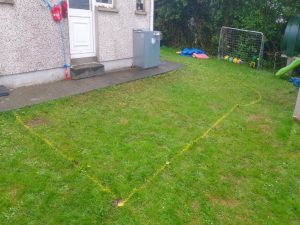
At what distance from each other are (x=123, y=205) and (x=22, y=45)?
430 centimetres

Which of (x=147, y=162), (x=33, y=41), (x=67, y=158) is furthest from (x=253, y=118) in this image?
(x=33, y=41)

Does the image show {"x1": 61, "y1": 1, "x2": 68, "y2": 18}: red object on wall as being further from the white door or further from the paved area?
the paved area

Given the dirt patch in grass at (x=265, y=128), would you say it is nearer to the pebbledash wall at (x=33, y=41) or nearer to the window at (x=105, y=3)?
the pebbledash wall at (x=33, y=41)

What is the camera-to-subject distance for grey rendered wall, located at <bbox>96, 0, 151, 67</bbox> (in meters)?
7.30

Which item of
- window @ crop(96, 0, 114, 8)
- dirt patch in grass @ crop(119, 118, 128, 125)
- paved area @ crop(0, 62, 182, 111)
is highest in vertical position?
window @ crop(96, 0, 114, 8)

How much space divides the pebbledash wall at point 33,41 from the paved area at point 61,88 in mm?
283

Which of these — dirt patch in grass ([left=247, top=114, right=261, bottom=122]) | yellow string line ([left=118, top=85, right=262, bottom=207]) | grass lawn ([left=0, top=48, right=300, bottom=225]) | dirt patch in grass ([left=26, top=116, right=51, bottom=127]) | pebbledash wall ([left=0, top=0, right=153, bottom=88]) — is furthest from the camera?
pebbledash wall ([left=0, top=0, right=153, bottom=88])

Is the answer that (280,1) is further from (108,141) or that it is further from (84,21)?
(108,141)

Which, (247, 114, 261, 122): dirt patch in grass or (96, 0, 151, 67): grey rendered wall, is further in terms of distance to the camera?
(96, 0, 151, 67): grey rendered wall

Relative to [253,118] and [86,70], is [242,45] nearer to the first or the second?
[253,118]

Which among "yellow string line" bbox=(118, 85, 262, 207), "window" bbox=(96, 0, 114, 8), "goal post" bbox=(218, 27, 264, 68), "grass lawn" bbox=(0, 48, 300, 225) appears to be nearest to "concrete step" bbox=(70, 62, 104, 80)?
"grass lawn" bbox=(0, 48, 300, 225)

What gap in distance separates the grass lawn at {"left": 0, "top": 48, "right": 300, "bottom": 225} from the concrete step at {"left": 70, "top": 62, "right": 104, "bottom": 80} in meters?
0.98

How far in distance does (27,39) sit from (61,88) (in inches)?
46.7

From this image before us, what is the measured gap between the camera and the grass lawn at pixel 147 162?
2871 mm
